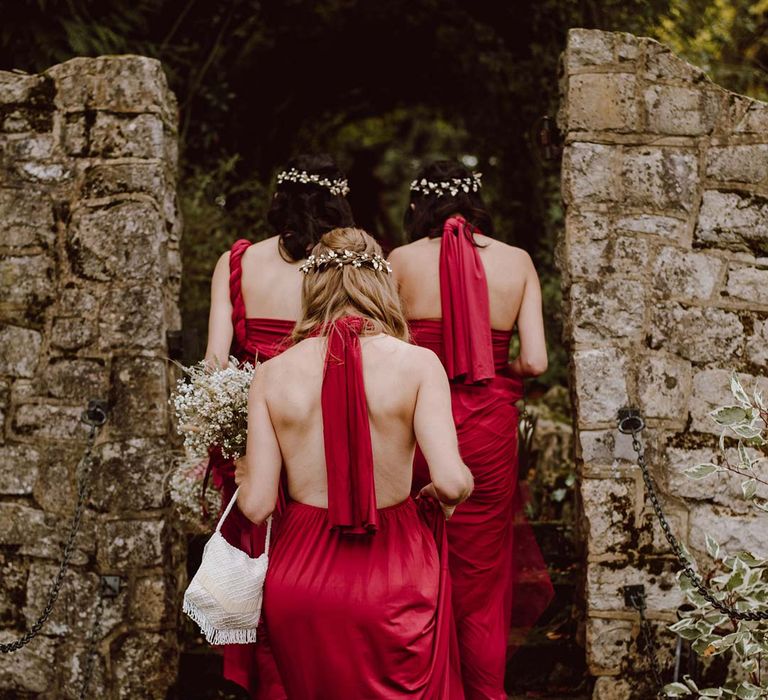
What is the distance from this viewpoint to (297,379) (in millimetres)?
2842

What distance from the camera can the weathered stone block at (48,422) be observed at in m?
4.25

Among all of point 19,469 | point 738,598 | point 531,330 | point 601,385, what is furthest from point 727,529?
point 19,469

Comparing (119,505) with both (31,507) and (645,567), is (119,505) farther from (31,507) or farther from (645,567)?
(645,567)

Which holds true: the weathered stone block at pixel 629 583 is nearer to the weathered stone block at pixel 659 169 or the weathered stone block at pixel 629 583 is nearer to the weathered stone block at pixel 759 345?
the weathered stone block at pixel 759 345

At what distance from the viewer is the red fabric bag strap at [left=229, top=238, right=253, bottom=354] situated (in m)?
4.05

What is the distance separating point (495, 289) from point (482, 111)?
5341mm

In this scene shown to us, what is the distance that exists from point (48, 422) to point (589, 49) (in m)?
3.01

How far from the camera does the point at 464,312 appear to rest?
4.00 m

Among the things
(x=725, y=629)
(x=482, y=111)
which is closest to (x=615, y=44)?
(x=725, y=629)

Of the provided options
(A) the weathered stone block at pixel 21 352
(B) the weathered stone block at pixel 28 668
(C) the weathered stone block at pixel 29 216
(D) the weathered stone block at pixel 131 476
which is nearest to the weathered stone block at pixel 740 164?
(D) the weathered stone block at pixel 131 476

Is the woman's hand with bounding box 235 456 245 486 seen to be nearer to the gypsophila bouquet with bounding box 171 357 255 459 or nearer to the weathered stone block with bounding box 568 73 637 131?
the gypsophila bouquet with bounding box 171 357 255 459

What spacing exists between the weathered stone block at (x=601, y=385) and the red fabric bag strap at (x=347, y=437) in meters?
1.62

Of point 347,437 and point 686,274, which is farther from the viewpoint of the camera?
point 686,274

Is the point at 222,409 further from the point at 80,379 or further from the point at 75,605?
the point at 75,605
